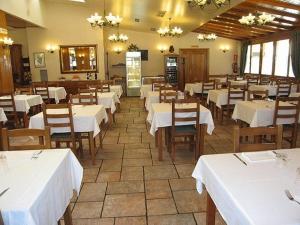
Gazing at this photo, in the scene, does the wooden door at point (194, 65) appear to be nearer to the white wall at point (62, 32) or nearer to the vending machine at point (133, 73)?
the vending machine at point (133, 73)

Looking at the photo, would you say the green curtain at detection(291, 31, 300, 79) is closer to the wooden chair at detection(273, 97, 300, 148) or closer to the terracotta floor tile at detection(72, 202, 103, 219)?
the wooden chair at detection(273, 97, 300, 148)

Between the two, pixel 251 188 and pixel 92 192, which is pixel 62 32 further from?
pixel 251 188

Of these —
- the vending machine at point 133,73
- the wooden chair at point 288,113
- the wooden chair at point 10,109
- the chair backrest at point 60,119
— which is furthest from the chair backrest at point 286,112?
the vending machine at point 133,73

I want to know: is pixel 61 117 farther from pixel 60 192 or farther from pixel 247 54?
pixel 247 54

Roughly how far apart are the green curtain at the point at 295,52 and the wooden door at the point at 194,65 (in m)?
4.66

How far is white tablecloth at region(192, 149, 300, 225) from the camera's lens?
1328mm

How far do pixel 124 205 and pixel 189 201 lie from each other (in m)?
0.72

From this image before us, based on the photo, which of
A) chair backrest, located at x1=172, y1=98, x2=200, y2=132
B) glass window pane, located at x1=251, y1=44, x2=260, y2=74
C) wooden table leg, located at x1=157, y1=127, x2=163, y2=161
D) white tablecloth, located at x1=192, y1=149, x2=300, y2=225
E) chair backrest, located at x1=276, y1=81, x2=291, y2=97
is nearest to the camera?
white tablecloth, located at x1=192, y1=149, x2=300, y2=225

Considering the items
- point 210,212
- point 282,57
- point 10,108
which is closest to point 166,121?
point 210,212

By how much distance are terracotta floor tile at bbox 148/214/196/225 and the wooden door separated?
1103 centimetres

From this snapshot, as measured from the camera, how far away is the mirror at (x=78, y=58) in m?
11.0

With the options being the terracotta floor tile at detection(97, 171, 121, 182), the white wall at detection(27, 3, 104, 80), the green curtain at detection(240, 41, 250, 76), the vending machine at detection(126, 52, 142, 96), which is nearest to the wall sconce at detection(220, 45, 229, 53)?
the green curtain at detection(240, 41, 250, 76)

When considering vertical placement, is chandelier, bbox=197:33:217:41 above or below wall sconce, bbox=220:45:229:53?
above

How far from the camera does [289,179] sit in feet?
5.57
